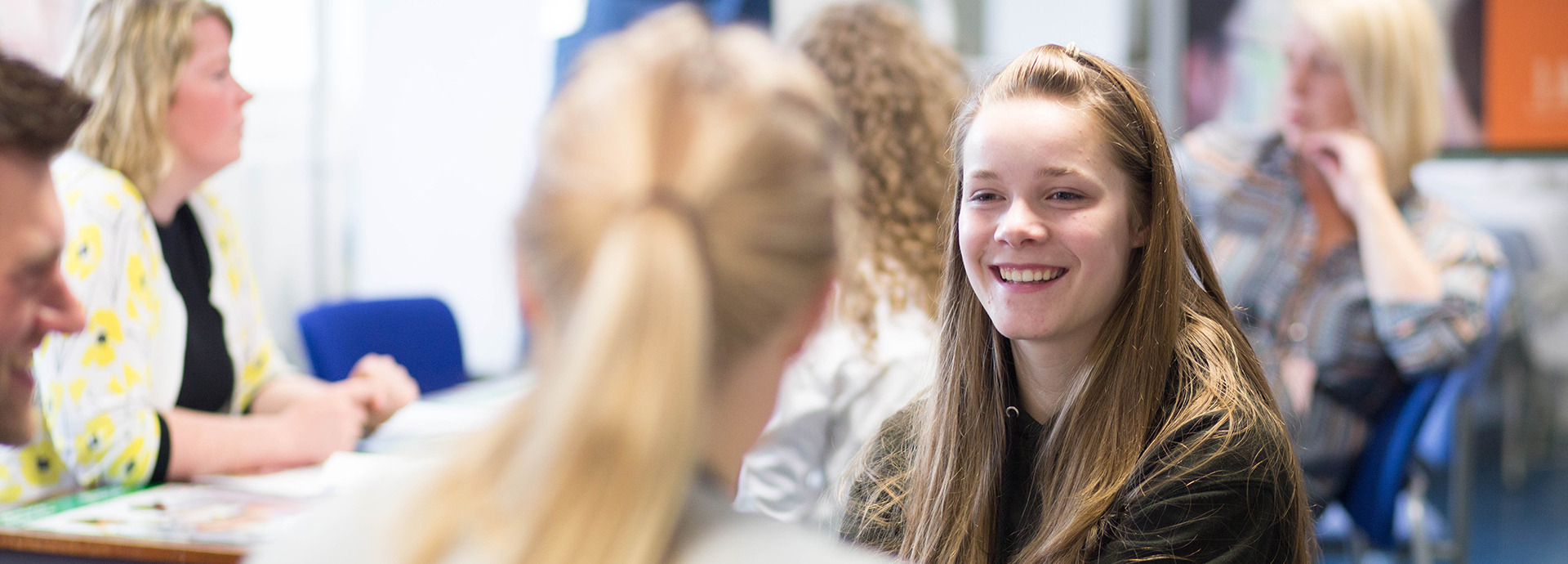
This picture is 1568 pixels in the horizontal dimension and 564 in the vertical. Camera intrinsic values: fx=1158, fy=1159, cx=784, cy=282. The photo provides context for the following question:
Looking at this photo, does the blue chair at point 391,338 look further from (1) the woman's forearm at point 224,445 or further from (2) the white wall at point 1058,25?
(2) the white wall at point 1058,25

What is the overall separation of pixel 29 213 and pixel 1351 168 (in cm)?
276

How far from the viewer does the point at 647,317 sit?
606 millimetres

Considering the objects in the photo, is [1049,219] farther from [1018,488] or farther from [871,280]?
[871,280]

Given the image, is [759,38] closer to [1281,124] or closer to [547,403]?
[547,403]

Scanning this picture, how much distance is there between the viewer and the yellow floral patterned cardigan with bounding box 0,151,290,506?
5.34 ft

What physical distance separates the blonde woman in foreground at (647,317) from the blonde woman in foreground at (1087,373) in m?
0.58

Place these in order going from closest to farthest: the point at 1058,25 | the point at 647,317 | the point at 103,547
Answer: the point at 647,317 < the point at 103,547 < the point at 1058,25

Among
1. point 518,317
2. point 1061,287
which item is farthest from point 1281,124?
point 518,317

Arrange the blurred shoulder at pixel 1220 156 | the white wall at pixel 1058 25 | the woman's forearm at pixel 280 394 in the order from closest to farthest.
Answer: the woman's forearm at pixel 280 394
the blurred shoulder at pixel 1220 156
the white wall at pixel 1058 25

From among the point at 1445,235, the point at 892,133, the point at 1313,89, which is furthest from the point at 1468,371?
the point at 892,133

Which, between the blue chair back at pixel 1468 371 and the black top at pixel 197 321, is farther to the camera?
the blue chair back at pixel 1468 371

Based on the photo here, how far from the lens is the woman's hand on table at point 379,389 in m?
2.06

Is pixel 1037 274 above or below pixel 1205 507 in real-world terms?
above

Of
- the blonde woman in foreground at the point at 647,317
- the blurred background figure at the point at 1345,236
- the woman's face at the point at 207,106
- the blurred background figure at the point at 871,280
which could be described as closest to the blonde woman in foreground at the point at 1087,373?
the blurred background figure at the point at 871,280
